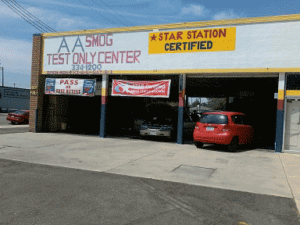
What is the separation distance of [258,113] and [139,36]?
11494 millimetres

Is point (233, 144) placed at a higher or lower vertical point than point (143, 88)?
lower

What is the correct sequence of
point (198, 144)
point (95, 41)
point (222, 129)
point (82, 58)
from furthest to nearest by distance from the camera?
point (82, 58), point (95, 41), point (198, 144), point (222, 129)

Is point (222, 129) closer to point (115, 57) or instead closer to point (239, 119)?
point (239, 119)

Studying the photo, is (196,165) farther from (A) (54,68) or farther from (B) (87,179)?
(A) (54,68)

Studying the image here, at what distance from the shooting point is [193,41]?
13.3m

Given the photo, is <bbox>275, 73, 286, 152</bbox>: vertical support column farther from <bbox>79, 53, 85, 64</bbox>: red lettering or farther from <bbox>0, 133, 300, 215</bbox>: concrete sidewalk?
<bbox>79, 53, 85, 64</bbox>: red lettering

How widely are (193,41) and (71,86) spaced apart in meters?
7.42

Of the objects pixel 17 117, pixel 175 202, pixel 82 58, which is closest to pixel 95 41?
pixel 82 58

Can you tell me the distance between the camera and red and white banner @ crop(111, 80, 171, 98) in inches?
542

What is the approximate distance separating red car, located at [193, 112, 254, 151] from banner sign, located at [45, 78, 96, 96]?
6820 mm

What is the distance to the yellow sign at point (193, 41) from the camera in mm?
12680

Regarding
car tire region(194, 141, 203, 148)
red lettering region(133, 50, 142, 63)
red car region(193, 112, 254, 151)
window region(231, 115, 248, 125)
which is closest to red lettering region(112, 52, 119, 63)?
red lettering region(133, 50, 142, 63)

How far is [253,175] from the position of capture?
7.37 metres

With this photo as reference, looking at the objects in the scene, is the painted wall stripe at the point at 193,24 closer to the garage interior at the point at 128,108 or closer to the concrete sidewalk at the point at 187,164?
the concrete sidewalk at the point at 187,164
